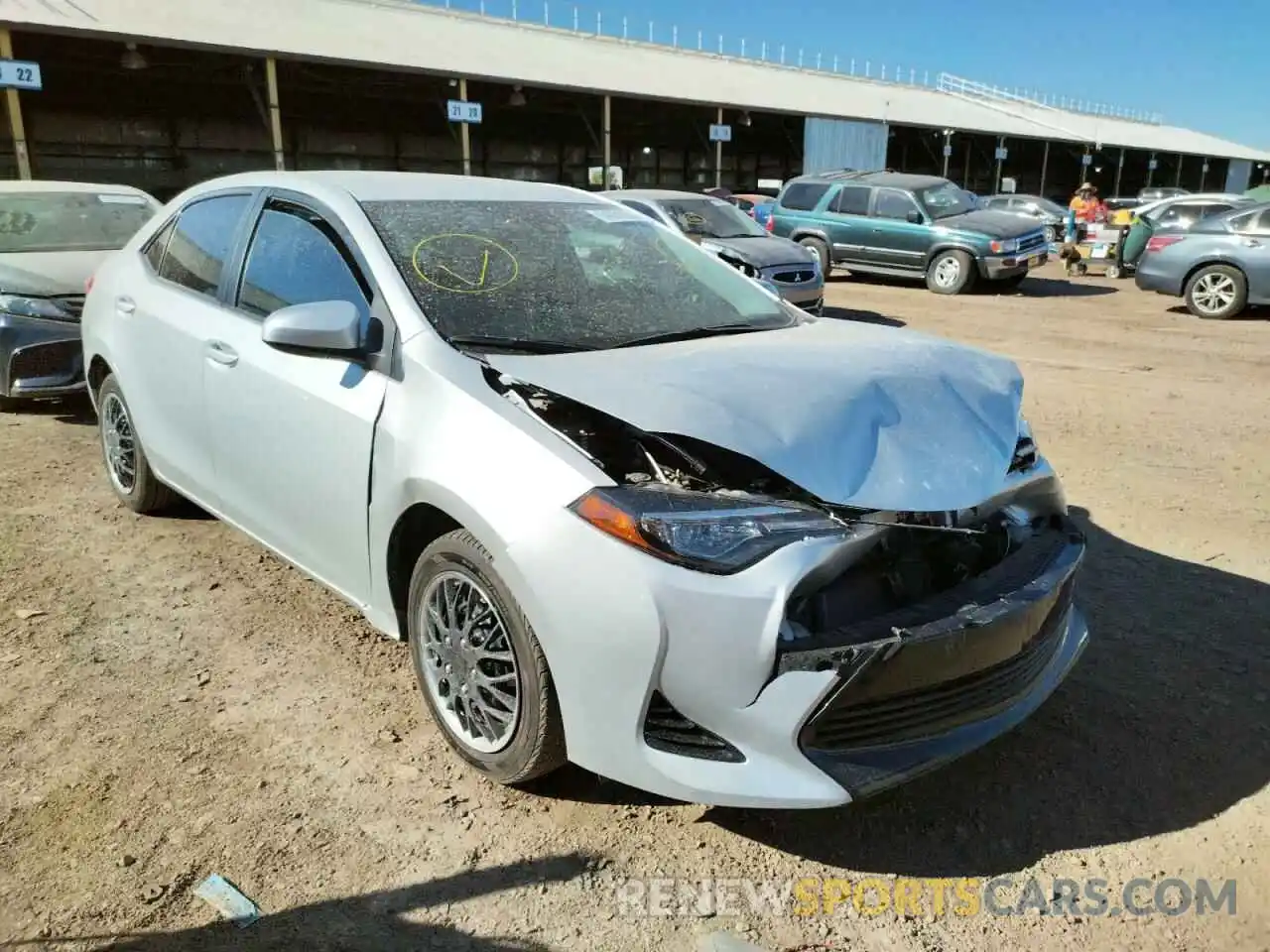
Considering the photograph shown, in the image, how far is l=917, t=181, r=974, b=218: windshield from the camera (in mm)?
15586

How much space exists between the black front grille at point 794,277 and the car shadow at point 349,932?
9.84 metres

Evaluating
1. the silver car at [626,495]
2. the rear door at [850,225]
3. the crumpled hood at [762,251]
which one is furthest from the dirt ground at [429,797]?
the rear door at [850,225]

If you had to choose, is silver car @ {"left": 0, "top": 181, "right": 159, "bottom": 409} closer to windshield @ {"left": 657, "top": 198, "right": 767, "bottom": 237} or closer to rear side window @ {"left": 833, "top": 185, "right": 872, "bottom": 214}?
windshield @ {"left": 657, "top": 198, "right": 767, "bottom": 237}

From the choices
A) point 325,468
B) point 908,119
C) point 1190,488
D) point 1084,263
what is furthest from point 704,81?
point 325,468

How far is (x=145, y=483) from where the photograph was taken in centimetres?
469

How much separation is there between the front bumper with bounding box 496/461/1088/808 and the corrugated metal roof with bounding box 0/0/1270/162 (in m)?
21.4

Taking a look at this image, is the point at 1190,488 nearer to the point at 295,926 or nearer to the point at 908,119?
the point at 295,926

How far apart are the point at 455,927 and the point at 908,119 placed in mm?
38445

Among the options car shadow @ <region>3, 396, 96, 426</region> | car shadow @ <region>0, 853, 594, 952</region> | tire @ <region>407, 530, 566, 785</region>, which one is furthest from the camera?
car shadow @ <region>3, 396, 96, 426</region>

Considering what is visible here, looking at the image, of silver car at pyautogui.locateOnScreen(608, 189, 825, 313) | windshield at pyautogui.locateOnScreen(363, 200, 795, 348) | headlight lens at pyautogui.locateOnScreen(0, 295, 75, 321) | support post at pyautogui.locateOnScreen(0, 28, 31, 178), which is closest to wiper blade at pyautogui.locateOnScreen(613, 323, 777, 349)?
windshield at pyautogui.locateOnScreen(363, 200, 795, 348)

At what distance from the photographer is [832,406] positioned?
2.64 metres

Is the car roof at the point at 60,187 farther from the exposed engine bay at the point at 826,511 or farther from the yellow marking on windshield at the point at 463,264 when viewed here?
the exposed engine bay at the point at 826,511

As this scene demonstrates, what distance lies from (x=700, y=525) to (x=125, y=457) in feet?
12.2

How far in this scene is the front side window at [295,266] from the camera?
10.7 feet
